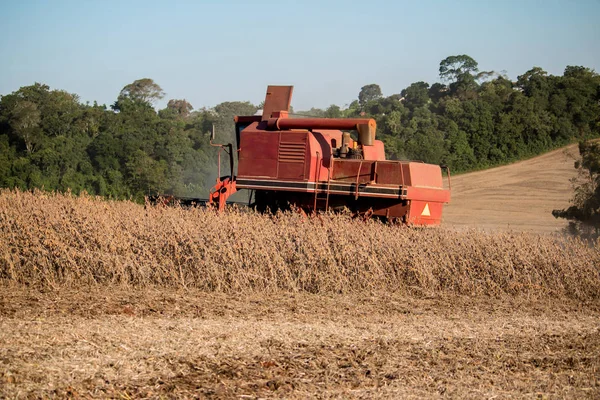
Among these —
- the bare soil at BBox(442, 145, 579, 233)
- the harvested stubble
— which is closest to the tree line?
the bare soil at BBox(442, 145, 579, 233)

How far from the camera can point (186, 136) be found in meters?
40.1

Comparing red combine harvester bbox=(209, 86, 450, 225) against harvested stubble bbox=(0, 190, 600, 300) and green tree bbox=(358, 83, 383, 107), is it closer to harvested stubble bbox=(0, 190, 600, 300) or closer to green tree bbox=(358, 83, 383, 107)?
harvested stubble bbox=(0, 190, 600, 300)

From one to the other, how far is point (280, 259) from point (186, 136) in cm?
3165

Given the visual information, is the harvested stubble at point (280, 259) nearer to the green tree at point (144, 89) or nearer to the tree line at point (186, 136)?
the tree line at point (186, 136)

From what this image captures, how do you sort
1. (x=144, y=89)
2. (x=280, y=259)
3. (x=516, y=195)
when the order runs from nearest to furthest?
(x=280, y=259) → (x=516, y=195) → (x=144, y=89)

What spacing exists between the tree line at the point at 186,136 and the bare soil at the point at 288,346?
821 inches

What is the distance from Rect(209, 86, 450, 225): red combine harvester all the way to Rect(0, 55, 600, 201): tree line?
16.1 meters

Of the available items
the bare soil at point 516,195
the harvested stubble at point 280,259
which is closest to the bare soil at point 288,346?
the harvested stubble at point 280,259

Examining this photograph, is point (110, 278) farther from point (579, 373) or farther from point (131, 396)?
point (579, 373)

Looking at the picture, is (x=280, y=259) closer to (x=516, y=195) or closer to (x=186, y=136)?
(x=516, y=195)

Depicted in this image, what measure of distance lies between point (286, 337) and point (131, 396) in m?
2.01

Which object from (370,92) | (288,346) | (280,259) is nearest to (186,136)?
(280,259)

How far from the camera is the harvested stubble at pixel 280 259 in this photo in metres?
9.18

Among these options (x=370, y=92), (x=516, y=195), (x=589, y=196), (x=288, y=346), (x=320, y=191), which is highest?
(x=370, y=92)
